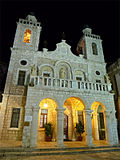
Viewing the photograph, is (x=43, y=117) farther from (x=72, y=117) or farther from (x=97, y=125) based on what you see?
(x=97, y=125)

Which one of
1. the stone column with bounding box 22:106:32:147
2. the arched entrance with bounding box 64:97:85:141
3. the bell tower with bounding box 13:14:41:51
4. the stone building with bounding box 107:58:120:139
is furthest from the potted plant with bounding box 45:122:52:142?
the stone building with bounding box 107:58:120:139

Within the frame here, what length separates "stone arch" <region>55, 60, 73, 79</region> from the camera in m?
15.2

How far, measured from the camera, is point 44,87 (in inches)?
424

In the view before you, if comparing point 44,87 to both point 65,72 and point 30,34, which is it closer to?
point 65,72

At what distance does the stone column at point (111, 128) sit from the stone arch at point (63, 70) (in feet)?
21.2

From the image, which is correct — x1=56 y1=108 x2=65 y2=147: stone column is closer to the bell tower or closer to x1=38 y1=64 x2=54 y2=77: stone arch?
x1=38 y1=64 x2=54 y2=77: stone arch

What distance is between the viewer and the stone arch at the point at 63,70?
1518cm

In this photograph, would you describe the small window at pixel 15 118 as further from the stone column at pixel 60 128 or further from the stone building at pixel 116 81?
the stone building at pixel 116 81

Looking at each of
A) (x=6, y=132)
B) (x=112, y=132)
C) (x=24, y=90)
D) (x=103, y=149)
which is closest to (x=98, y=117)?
(x=112, y=132)

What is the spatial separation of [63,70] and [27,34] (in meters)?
7.75

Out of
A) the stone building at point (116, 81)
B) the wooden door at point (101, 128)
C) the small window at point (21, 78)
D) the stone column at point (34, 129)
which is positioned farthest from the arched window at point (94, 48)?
the stone column at point (34, 129)

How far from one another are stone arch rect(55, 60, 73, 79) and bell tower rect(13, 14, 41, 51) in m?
3.89

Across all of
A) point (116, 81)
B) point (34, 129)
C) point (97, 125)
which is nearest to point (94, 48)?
point (116, 81)

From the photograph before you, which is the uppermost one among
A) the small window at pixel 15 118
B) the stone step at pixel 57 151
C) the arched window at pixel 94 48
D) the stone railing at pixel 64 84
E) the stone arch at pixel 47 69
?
the arched window at pixel 94 48
